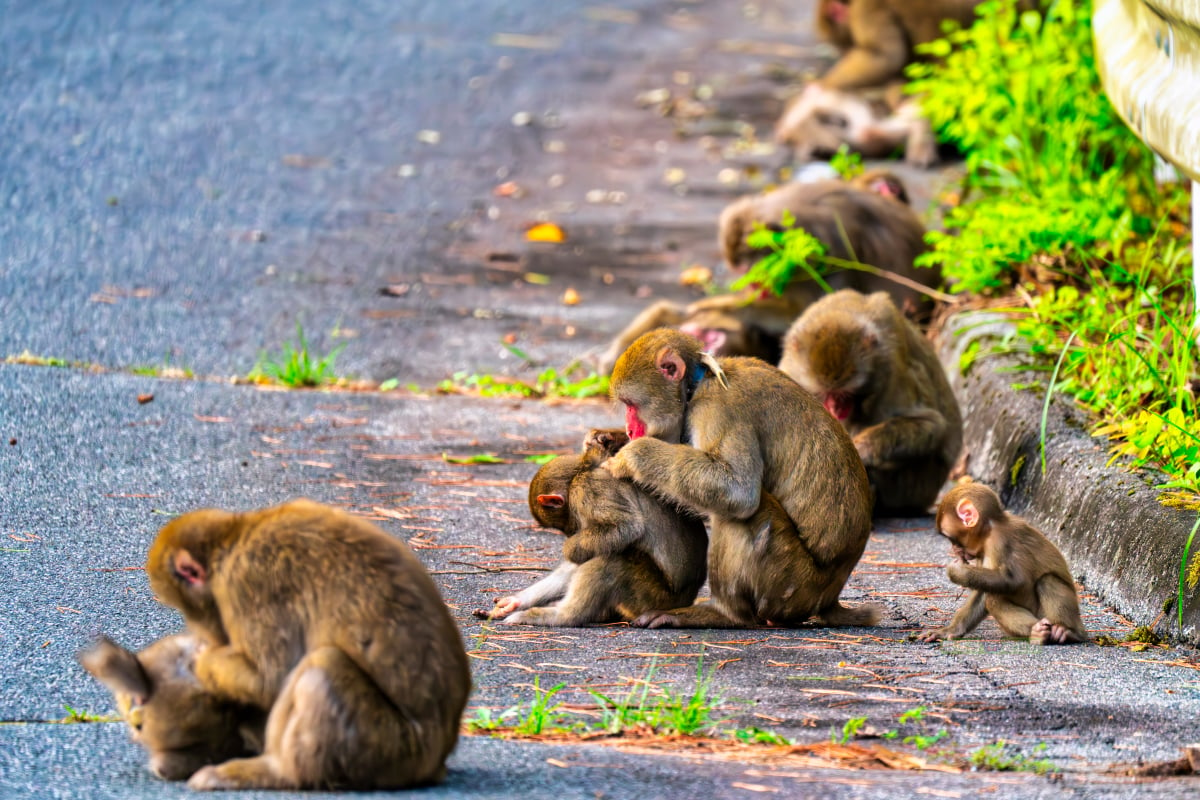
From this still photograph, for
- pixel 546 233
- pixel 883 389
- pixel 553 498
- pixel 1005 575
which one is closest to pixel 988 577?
pixel 1005 575

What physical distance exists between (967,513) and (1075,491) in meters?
1.04

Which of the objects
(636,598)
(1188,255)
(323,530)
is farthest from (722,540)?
(1188,255)

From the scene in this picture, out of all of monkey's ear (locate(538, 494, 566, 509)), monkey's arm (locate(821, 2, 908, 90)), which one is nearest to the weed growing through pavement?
monkey's ear (locate(538, 494, 566, 509))

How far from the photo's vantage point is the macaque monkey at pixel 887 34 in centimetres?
1304

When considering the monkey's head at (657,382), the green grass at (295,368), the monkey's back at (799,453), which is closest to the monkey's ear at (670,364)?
the monkey's head at (657,382)

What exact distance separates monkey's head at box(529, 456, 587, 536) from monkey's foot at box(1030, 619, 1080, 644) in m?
1.56

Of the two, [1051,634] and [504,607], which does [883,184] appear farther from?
[504,607]

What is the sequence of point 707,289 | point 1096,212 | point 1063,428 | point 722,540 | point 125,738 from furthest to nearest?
point 707,289 → point 1096,212 → point 1063,428 → point 722,540 → point 125,738

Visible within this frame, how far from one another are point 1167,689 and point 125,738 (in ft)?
9.55

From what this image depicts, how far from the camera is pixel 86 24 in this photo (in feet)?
49.0

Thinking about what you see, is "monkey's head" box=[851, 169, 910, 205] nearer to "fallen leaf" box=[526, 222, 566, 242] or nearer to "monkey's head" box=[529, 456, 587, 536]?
"fallen leaf" box=[526, 222, 566, 242]

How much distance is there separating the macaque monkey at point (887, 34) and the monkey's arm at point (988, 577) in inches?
351

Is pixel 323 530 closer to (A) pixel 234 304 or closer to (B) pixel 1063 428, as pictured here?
(B) pixel 1063 428

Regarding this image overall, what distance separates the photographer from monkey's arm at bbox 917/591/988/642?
505cm
